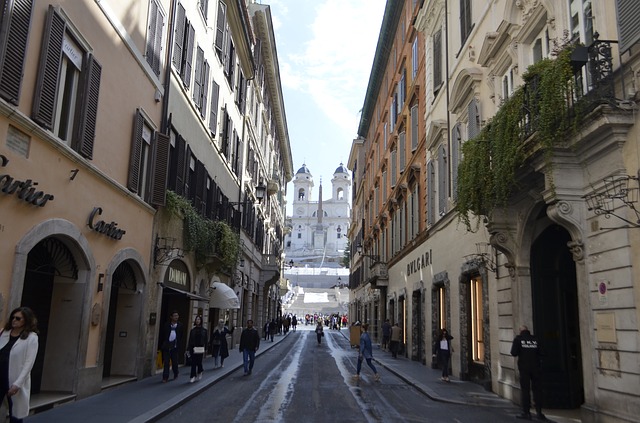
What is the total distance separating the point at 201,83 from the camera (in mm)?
21203

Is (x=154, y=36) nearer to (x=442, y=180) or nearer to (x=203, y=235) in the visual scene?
(x=203, y=235)

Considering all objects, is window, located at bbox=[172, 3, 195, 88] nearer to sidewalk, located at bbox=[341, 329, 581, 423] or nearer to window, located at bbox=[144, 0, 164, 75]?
window, located at bbox=[144, 0, 164, 75]

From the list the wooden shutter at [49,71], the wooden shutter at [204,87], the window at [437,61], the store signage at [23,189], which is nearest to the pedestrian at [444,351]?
the window at [437,61]

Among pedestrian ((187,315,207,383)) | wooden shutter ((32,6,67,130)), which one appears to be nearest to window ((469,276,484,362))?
pedestrian ((187,315,207,383))

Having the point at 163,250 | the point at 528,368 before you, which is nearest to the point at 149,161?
the point at 163,250

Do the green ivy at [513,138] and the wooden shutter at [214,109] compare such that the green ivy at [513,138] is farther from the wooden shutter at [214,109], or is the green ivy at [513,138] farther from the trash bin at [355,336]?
the trash bin at [355,336]

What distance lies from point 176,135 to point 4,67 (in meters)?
9.68

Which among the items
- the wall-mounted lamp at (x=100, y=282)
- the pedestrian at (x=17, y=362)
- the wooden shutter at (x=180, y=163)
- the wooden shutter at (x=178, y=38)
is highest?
Answer: the wooden shutter at (x=178, y=38)

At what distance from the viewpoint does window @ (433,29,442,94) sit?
70.0 feet

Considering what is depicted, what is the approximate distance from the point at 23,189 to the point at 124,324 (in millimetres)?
7307

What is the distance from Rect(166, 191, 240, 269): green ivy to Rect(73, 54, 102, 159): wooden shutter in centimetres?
538

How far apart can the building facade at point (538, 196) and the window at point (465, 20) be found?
40 mm

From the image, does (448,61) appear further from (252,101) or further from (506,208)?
(252,101)

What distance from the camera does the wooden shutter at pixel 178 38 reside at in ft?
58.0
